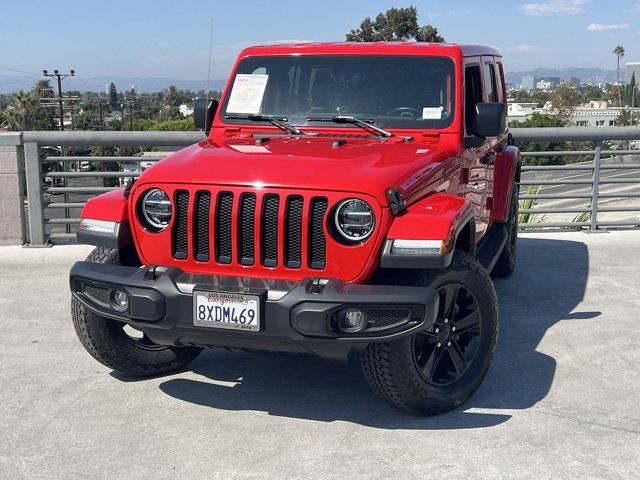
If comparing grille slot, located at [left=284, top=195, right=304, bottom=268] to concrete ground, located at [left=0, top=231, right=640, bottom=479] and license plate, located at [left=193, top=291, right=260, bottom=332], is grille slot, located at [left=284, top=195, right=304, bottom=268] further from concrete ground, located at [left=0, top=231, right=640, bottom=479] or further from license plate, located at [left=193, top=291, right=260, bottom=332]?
concrete ground, located at [left=0, top=231, right=640, bottom=479]

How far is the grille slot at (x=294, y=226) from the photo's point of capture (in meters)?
4.06

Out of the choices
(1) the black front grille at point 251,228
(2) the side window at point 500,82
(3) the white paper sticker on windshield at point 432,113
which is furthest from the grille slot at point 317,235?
(2) the side window at point 500,82

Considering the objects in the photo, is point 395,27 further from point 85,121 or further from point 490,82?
point 490,82

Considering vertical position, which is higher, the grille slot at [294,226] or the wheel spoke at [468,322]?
the grille slot at [294,226]

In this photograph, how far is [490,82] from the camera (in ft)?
21.0

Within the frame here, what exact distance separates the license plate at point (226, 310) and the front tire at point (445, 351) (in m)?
0.63

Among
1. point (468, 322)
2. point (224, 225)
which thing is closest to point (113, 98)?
point (224, 225)

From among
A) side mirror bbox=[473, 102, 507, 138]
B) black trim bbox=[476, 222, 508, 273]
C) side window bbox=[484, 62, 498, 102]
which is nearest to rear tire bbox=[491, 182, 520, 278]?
black trim bbox=[476, 222, 508, 273]

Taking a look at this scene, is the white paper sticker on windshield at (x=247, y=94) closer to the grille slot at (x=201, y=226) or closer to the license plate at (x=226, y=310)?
the grille slot at (x=201, y=226)

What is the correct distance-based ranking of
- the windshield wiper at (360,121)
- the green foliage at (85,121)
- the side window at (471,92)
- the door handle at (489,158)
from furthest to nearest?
the green foliage at (85,121) < the door handle at (489,158) < the side window at (471,92) < the windshield wiper at (360,121)

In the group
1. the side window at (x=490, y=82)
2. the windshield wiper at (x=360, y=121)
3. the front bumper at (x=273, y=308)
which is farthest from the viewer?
the side window at (x=490, y=82)

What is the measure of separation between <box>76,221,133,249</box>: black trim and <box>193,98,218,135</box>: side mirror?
4.83ft

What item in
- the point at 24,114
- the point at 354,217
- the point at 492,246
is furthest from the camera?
the point at 24,114

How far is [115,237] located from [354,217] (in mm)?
1308
